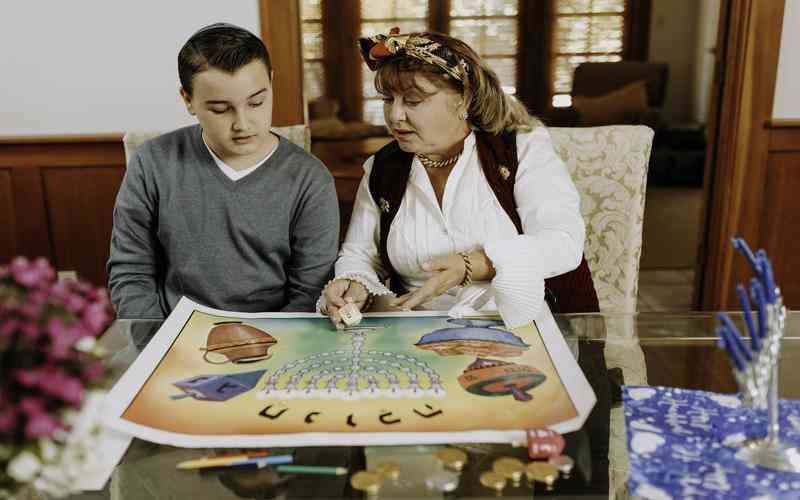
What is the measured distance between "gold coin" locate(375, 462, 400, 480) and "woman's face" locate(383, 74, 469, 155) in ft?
2.53

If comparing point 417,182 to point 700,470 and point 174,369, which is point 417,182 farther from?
point 700,470

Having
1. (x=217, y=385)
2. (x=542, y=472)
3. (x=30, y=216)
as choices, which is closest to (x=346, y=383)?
(x=217, y=385)

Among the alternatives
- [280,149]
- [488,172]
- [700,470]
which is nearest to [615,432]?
[700,470]

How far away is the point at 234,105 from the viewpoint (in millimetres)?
1455

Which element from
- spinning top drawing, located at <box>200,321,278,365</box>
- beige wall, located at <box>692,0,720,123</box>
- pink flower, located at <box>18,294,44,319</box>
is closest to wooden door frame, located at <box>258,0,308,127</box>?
spinning top drawing, located at <box>200,321,278,365</box>

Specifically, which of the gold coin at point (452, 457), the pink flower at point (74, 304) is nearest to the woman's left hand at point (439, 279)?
the gold coin at point (452, 457)

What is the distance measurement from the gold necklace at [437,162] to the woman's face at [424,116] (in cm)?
6

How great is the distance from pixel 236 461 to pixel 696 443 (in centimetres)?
56

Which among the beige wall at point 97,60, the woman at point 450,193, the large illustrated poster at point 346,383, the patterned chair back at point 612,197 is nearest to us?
the large illustrated poster at point 346,383

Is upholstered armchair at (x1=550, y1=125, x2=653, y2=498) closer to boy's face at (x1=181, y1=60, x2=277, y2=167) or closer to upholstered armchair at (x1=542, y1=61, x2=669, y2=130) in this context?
boy's face at (x1=181, y1=60, x2=277, y2=167)

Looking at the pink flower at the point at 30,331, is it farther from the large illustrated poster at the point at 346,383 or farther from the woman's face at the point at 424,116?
the woman's face at the point at 424,116

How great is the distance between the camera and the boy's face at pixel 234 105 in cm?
144

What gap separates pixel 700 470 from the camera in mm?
851

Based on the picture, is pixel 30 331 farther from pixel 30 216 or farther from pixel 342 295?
pixel 30 216
